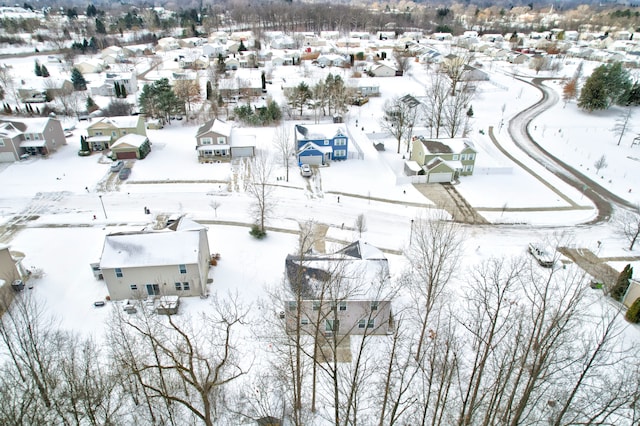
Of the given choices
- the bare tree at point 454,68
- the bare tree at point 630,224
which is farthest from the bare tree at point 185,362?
the bare tree at point 454,68

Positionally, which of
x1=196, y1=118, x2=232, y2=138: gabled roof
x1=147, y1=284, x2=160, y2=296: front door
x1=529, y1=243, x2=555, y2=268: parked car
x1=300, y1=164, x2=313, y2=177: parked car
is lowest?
x1=147, y1=284, x2=160, y2=296: front door

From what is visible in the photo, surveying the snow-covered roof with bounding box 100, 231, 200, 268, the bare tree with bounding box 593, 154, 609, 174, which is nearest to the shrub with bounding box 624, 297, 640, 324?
the snow-covered roof with bounding box 100, 231, 200, 268

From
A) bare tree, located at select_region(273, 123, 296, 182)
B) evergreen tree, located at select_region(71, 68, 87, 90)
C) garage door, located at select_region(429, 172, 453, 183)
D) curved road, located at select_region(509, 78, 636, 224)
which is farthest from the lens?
evergreen tree, located at select_region(71, 68, 87, 90)

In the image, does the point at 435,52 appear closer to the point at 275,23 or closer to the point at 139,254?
the point at 275,23

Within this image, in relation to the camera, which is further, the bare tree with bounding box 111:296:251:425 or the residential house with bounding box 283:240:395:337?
the residential house with bounding box 283:240:395:337

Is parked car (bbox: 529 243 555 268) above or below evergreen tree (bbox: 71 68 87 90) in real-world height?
below

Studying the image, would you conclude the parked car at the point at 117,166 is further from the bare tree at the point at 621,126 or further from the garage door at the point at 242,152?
the bare tree at the point at 621,126

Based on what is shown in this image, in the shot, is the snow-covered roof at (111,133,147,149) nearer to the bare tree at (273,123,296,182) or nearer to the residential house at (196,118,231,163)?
the residential house at (196,118,231,163)
